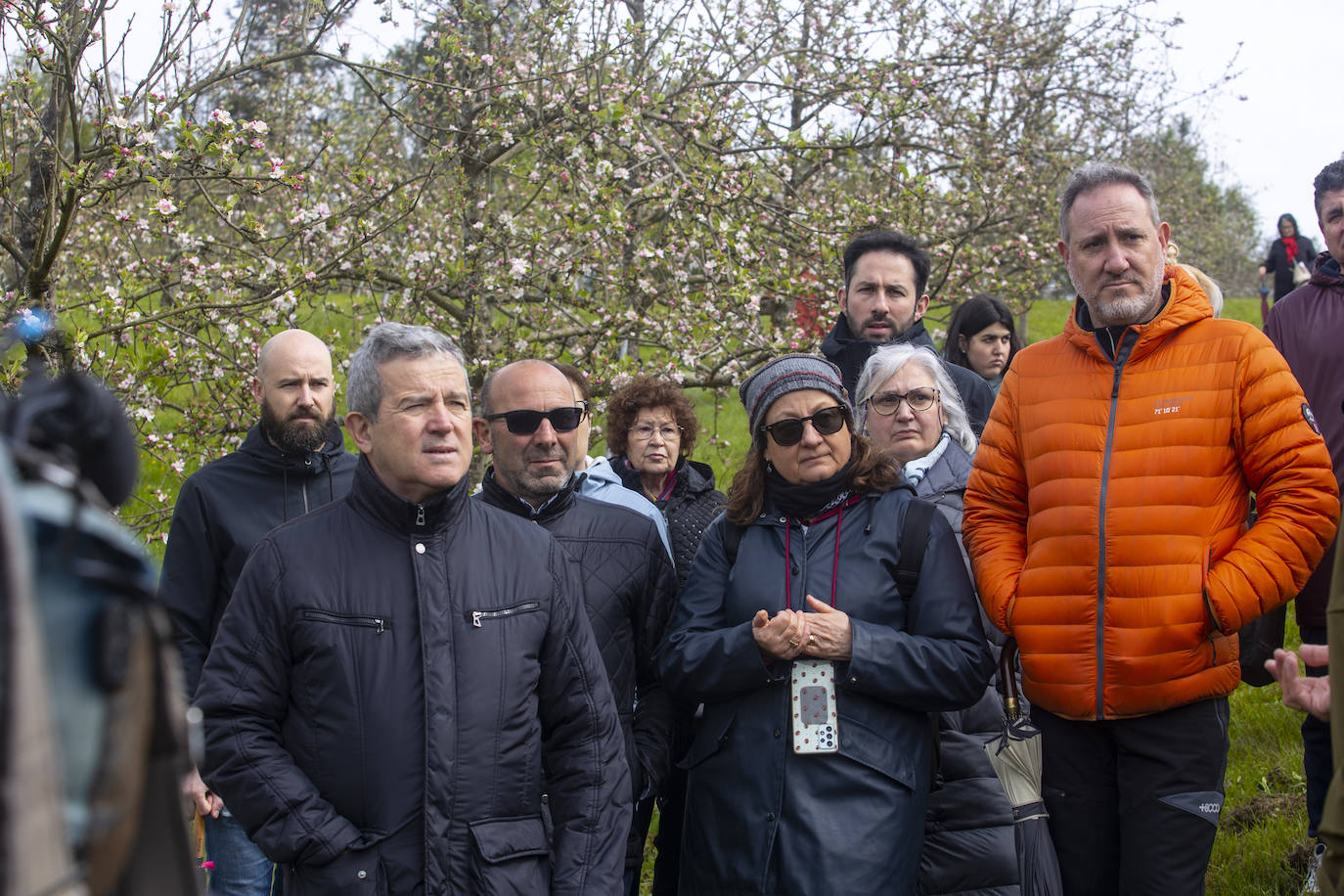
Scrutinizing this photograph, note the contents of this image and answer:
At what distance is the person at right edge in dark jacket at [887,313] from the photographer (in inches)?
198

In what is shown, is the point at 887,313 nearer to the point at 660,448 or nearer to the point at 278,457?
the point at 660,448

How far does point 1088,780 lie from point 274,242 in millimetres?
5491

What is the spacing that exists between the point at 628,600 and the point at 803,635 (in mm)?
713

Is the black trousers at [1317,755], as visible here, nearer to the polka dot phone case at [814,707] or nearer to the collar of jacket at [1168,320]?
the collar of jacket at [1168,320]

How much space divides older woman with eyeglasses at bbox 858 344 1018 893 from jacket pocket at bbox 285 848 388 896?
1.60 meters

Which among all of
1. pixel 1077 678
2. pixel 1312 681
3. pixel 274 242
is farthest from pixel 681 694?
pixel 274 242

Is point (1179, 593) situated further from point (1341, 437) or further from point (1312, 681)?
point (1341, 437)

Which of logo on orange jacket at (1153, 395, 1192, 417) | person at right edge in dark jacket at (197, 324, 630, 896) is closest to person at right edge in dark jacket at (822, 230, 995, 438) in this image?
logo on orange jacket at (1153, 395, 1192, 417)

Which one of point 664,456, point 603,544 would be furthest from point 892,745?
point 664,456

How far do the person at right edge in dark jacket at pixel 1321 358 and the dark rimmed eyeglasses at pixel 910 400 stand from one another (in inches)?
47.0

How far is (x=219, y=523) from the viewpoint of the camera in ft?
12.4

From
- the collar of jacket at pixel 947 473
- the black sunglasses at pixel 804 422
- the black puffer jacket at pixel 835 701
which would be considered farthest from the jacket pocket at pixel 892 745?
the collar of jacket at pixel 947 473

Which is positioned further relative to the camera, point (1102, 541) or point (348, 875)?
point (1102, 541)

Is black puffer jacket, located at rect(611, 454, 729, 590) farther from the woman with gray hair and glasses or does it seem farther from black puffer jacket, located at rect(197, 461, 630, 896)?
black puffer jacket, located at rect(197, 461, 630, 896)
